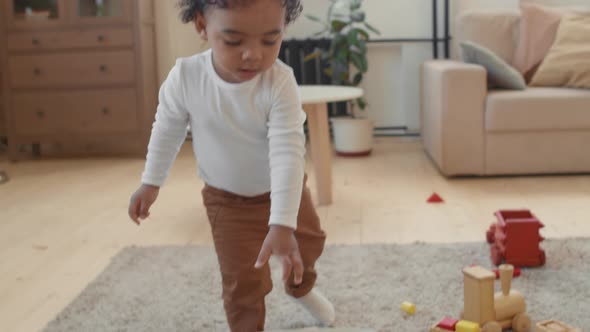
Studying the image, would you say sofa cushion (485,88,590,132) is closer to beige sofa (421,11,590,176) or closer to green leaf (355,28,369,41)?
beige sofa (421,11,590,176)

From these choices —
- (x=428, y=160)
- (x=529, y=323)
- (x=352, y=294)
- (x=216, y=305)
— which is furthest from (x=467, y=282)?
(x=428, y=160)

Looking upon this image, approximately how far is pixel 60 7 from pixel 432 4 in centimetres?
199

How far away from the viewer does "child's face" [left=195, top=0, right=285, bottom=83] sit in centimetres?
106

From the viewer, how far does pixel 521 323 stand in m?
1.44

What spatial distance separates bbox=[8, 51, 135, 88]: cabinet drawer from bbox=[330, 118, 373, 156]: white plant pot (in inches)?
43.8

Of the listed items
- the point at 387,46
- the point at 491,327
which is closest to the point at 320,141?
the point at 491,327

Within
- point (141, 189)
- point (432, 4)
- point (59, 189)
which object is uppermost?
point (432, 4)

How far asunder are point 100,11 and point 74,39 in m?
0.20

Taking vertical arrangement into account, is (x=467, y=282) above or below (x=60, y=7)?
below

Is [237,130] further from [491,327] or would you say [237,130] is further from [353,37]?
[353,37]

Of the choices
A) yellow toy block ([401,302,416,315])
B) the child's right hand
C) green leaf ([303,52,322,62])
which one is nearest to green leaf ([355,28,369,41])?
green leaf ([303,52,322,62])

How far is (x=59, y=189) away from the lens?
3.08 meters

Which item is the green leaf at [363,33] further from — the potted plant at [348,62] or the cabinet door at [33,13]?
the cabinet door at [33,13]

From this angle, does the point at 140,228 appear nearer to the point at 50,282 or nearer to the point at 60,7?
the point at 50,282
